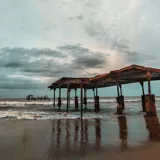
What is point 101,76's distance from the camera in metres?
19.2

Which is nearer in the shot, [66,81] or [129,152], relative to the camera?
[129,152]

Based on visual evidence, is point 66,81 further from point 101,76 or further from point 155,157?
point 155,157

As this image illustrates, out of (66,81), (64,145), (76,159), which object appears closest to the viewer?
(76,159)

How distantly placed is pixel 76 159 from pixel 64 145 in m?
1.70

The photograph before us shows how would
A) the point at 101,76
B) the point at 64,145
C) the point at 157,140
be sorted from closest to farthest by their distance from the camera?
the point at 64,145 < the point at 157,140 < the point at 101,76

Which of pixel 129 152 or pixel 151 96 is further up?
pixel 151 96

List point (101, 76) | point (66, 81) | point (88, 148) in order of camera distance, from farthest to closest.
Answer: point (66, 81) < point (101, 76) < point (88, 148)

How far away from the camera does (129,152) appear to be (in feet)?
21.2

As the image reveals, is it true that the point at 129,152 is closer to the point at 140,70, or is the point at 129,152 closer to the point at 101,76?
the point at 140,70

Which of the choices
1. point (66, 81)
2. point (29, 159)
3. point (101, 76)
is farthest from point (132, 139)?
point (66, 81)

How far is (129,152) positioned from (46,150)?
8.06ft

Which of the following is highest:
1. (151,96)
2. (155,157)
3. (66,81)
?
(66,81)

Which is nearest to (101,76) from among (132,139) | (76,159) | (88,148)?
(132,139)

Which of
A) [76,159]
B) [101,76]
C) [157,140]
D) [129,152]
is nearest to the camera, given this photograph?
[76,159]
